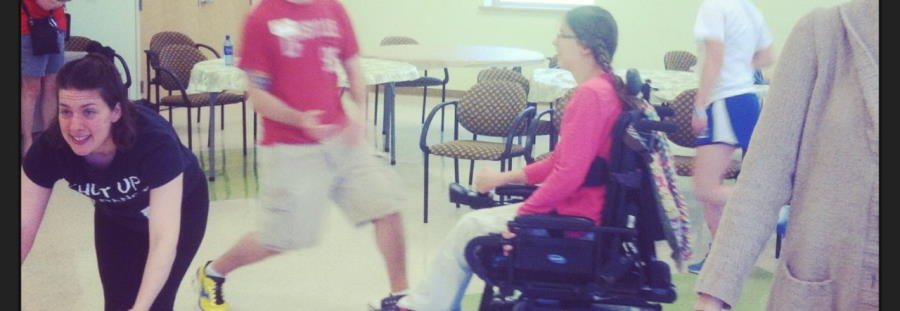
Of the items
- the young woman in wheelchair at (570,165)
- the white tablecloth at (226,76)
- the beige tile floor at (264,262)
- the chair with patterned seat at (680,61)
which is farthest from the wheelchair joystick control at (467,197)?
the chair with patterned seat at (680,61)

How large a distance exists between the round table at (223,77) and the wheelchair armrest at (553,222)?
270 cm

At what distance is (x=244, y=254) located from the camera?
335 cm

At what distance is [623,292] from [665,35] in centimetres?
702

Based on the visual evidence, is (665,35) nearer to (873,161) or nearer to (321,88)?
(321,88)

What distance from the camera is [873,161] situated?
1272 millimetres

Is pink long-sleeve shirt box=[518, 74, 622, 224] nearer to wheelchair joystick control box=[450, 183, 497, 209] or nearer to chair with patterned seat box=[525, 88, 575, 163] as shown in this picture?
wheelchair joystick control box=[450, 183, 497, 209]

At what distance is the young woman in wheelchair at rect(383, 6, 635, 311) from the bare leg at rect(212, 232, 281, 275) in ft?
1.74

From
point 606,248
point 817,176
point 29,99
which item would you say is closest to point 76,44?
point 29,99

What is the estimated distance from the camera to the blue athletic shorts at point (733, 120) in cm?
363

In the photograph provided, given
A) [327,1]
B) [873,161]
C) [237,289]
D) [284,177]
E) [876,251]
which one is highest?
[327,1]

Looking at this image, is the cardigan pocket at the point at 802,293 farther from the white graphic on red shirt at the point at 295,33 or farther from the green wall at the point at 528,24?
the green wall at the point at 528,24

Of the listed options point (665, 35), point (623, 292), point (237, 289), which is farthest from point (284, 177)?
point (665, 35)

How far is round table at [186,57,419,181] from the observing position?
546cm

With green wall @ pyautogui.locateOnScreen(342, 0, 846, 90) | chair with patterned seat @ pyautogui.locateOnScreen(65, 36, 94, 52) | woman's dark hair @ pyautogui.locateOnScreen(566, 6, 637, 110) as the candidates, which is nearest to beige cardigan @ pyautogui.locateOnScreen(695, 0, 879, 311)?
woman's dark hair @ pyautogui.locateOnScreen(566, 6, 637, 110)
